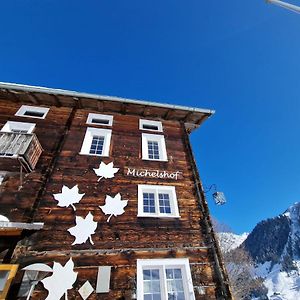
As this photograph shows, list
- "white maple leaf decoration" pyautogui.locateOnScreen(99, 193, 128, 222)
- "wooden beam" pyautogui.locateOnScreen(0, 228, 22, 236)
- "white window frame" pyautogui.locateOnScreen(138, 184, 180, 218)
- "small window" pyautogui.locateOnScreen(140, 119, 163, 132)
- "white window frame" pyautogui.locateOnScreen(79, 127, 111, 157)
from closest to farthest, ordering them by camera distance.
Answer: "wooden beam" pyautogui.locateOnScreen(0, 228, 22, 236) < "white maple leaf decoration" pyautogui.locateOnScreen(99, 193, 128, 222) < "white window frame" pyautogui.locateOnScreen(138, 184, 180, 218) < "white window frame" pyautogui.locateOnScreen(79, 127, 111, 157) < "small window" pyautogui.locateOnScreen(140, 119, 163, 132)

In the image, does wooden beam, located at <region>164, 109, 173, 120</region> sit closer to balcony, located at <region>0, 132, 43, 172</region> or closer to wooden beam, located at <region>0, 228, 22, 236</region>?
balcony, located at <region>0, 132, 43, 172</region>

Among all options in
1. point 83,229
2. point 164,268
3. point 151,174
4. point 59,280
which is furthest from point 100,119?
point 164,268

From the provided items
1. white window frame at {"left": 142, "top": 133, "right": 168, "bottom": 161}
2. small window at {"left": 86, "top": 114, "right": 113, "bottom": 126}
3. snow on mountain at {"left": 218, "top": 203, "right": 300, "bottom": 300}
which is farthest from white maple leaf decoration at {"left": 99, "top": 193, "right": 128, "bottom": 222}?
snow on mountain at {"left": 218, "top": 203, "right": 300, "bottom": 300}

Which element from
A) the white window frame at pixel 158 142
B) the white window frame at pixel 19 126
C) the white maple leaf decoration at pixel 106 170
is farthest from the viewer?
the white window frame at pixel 158 142

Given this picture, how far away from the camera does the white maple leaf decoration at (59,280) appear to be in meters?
6.72

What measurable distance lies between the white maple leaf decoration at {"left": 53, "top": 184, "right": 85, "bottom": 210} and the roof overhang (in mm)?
6287

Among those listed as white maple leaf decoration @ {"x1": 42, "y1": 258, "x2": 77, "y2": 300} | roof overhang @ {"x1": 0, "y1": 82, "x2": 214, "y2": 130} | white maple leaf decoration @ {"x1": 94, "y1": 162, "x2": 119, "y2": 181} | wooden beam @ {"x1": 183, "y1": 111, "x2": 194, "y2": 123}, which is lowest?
white maple leaf decoration @ {"x1": 42, "y1": 258, "x2": 77, "y2": 300}

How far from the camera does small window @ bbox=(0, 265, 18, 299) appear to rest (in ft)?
21.1

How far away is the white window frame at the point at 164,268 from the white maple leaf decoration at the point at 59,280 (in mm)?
2195

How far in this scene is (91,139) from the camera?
12430 mm

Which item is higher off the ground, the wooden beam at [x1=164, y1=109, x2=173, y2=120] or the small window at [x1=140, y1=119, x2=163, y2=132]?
the wooden beam at [x1=164, y1=109, x2=173, y2=120]

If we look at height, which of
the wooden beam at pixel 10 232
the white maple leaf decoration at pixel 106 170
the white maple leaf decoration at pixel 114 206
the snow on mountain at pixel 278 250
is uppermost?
the snow on mountain at pixel 278 250

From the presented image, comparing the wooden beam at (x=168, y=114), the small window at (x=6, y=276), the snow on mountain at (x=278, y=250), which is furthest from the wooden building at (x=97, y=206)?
the snow on mountain at (x=278, y=250)

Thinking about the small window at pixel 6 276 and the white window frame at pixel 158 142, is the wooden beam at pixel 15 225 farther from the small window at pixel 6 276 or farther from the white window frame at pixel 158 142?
the white window frame at pixel 158 142
